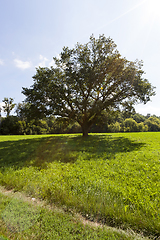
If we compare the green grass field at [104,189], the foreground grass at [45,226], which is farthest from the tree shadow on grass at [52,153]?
the foreground grass at [45,226]

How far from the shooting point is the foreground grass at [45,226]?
3408 millimetres

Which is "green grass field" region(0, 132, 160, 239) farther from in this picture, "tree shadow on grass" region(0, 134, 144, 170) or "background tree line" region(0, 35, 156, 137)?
"background tree line" region(0, 35, 156, 137)

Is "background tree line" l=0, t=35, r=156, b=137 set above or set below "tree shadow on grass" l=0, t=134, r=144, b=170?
above

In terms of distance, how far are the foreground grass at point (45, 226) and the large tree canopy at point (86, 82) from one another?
16.8m

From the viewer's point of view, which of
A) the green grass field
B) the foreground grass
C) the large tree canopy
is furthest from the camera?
the large tree canopy

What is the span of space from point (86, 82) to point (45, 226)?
20979 mm

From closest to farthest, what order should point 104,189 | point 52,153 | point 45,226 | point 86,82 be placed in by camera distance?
point 45,226, point 104,189, point 52,153, point 86,82

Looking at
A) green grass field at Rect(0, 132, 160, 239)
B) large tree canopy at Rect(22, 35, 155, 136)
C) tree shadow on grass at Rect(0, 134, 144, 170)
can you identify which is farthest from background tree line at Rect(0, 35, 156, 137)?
green grass field at Rect(0, 132, 160, 239)

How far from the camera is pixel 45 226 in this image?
373 centimetres

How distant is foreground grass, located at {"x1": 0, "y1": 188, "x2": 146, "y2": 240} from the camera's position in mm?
3408

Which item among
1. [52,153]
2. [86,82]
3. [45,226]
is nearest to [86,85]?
[86,82]

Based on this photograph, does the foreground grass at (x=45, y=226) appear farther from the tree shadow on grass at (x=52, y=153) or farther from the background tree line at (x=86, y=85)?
the background tree line at (x=86, y=85)

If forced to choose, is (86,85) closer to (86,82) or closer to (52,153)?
(86,82)

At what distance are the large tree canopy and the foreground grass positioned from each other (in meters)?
16.8
